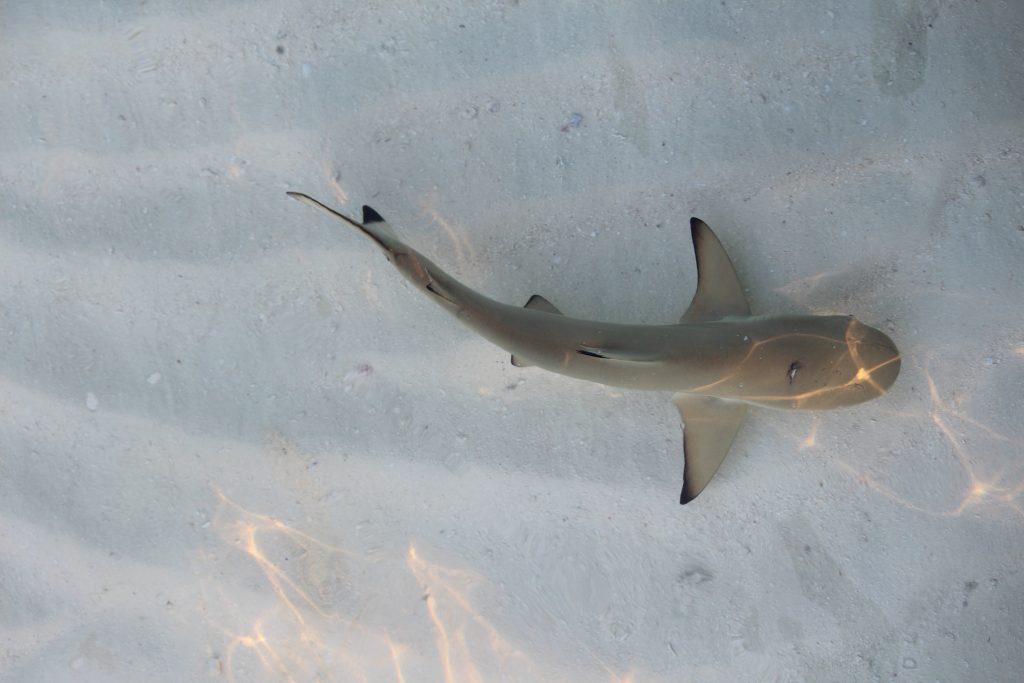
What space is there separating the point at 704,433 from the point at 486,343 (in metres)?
0.80

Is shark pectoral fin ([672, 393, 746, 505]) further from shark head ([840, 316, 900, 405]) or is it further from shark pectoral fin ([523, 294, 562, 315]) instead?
shark pectoral fin ([523, 294, 562, 315])

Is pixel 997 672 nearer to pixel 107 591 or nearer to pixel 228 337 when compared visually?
pixel 228 337

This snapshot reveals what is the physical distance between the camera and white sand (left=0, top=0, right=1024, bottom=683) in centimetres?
249

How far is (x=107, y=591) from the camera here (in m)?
2.70

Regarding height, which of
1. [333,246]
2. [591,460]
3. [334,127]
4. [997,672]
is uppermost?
[334,127]

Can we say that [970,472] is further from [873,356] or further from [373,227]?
[373,227]

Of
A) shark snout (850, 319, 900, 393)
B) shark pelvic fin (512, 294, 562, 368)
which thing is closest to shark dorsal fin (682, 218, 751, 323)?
shark snout (850, 319, 900, 393)

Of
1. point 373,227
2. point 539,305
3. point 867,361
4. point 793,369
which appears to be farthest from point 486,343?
point 867,361

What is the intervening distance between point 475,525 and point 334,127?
1497 mm

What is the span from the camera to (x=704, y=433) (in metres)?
2.44

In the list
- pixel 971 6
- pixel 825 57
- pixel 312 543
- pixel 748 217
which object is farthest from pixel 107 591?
pixel 971 6

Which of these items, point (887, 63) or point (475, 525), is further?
point (475, 525)

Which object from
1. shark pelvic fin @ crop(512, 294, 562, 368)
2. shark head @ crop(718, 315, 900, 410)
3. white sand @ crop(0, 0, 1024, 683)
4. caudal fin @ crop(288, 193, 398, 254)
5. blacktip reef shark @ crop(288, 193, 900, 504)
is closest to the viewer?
caudal fin @ crop(288, 193, 398, 254)

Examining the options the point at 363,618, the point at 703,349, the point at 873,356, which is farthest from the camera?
the point at 363,618
